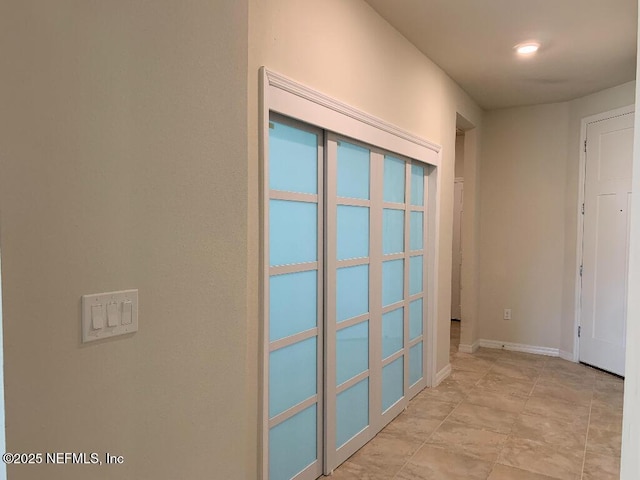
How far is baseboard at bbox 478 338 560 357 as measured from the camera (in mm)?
4775

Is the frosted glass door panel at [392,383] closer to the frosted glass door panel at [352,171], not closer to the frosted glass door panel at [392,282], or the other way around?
the frosted glass door panel at [392,282]

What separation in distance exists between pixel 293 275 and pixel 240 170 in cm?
84

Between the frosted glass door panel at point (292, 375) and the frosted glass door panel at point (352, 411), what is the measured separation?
0.98ft

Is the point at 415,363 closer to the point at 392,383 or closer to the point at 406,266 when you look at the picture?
the point at 392,383

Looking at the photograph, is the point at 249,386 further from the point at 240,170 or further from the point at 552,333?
the point at 552,333

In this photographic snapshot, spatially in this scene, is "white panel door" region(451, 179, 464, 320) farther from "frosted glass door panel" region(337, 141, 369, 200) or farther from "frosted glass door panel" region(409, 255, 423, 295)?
"frosted glass door panel" region(337, 141, 369, 200)

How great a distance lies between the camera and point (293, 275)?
84.4 inches

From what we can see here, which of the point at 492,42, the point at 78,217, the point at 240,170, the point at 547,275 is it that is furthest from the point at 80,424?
the point at 547,275

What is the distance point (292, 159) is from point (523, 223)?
368 cm

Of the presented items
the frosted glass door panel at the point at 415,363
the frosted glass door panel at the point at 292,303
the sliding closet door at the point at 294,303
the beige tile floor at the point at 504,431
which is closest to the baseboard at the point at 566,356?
the beige tile floor at the point at 504,431

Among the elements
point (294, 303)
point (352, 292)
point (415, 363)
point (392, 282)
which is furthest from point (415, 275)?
point (294, 303)

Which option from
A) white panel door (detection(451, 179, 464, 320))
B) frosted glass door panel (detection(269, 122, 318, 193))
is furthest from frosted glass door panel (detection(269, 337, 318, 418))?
white panel door (detection(451, 179, 464, 320))

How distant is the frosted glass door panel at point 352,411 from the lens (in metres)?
2.52

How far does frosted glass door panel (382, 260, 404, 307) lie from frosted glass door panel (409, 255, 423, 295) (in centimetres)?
19
